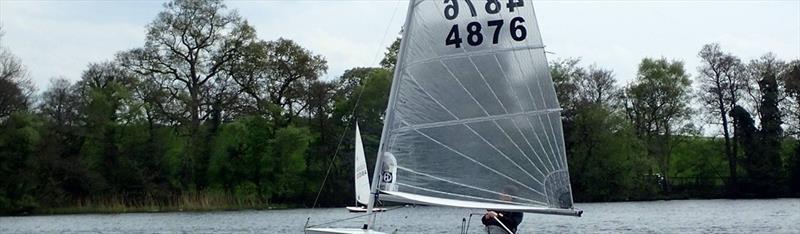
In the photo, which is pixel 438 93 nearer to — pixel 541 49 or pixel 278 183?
pixel 541 49

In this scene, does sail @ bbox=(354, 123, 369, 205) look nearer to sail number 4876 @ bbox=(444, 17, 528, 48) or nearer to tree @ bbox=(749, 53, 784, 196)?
sail number 4876 @ bbox=(444, 17, 528, 48)

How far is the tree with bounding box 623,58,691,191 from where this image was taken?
90125 mm

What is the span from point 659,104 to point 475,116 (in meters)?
70.6

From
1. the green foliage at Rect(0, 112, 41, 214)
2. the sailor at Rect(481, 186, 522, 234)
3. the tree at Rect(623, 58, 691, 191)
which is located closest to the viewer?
the sailor at Rect(481, 186, 522, 234)

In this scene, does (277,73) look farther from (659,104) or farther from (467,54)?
Result: (467,54)

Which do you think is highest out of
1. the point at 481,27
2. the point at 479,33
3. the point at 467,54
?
the point at 481,27

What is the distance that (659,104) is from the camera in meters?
90.9

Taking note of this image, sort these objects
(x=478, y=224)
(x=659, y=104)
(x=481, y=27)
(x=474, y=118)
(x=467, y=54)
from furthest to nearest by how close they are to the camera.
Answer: (x=659, y=104) < (x=478, y=224) < (x=474, y=118) < (x=467, y=54) < (x=481, y=27)

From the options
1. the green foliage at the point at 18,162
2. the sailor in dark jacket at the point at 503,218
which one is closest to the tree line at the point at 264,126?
the green foliage at the point at 18,162

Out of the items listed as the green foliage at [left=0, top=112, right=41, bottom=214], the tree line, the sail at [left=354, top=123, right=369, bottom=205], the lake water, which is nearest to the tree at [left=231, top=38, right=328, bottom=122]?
the tree line

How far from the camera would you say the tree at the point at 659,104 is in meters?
90.1

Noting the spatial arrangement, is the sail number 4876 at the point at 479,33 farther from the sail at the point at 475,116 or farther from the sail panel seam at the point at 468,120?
the sail panel seam at the point at 468,120

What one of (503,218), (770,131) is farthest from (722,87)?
(503,218)

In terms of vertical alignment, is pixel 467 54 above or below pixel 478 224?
above
